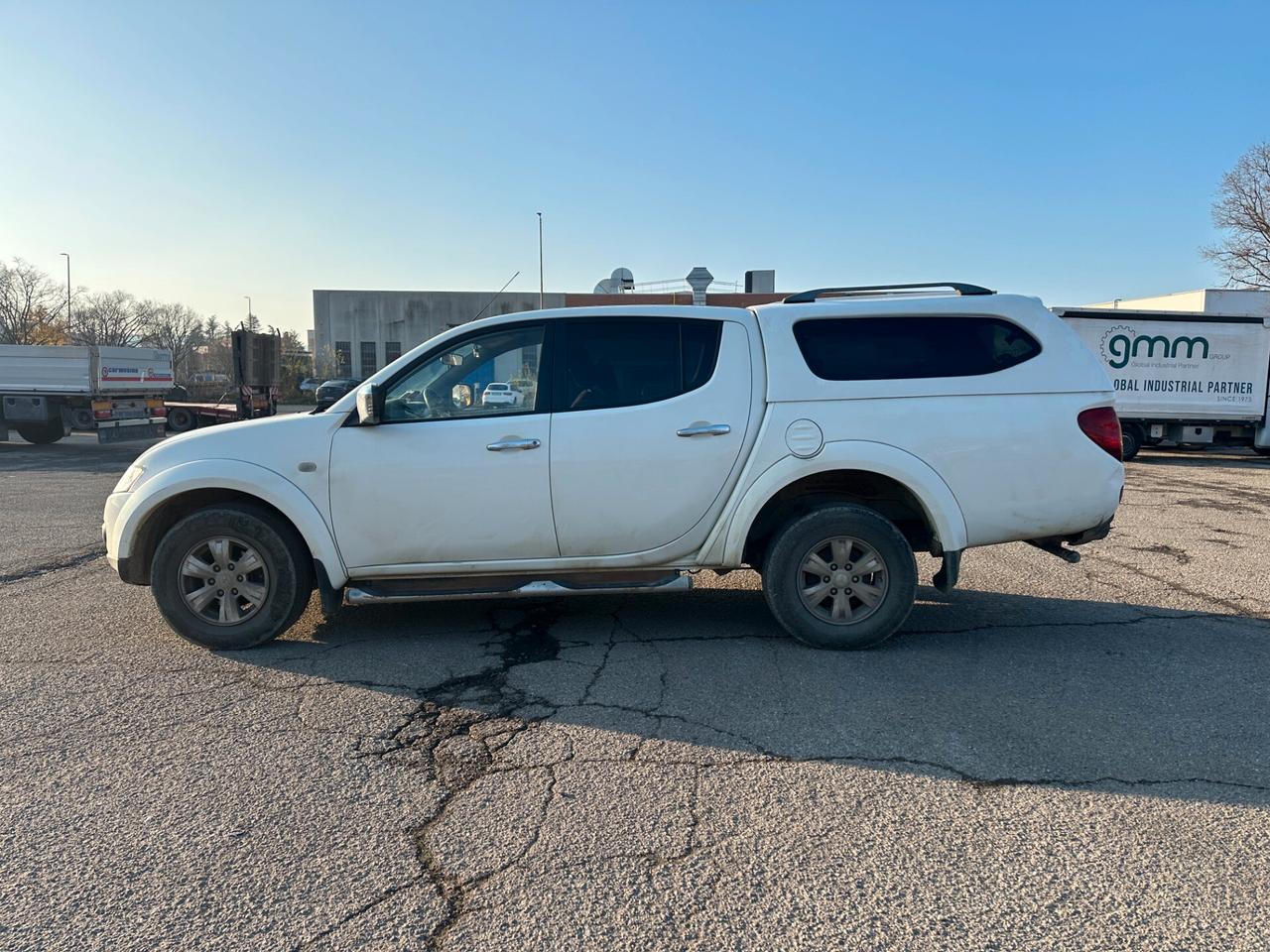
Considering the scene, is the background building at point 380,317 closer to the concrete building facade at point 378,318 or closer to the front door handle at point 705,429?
the concrete building facade at point 378,318

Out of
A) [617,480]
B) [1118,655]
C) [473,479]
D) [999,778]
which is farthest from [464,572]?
[1118,655]

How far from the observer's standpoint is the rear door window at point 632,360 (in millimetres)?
5191

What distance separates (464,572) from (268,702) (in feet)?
4.16

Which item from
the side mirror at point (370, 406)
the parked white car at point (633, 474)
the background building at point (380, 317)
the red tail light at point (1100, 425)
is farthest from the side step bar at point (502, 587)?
the background building at point (380, 317)

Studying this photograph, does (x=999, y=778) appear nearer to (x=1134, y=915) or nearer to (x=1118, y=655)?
(x=1134, y=915)

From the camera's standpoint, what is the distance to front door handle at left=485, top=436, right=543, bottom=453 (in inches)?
197

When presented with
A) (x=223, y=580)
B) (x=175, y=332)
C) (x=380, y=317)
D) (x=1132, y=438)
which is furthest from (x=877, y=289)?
(x=175, y=332)

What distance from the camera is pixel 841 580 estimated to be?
5145mm

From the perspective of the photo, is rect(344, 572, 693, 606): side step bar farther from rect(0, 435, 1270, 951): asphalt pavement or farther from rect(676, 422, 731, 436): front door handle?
rect(676, 422, 731, 436): front door handle

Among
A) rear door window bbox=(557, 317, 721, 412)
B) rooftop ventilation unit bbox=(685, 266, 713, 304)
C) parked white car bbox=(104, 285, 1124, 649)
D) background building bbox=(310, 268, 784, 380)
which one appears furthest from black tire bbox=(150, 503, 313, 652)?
background building bbox=(310, 268, 784, 380)

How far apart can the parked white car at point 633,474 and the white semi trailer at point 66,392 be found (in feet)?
60.8

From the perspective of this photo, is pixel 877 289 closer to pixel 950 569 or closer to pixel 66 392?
pixel 950 569

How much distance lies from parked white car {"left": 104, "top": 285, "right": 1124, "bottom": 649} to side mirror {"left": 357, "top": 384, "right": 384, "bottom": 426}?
0.5 inches

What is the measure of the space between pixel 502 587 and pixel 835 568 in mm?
1979
